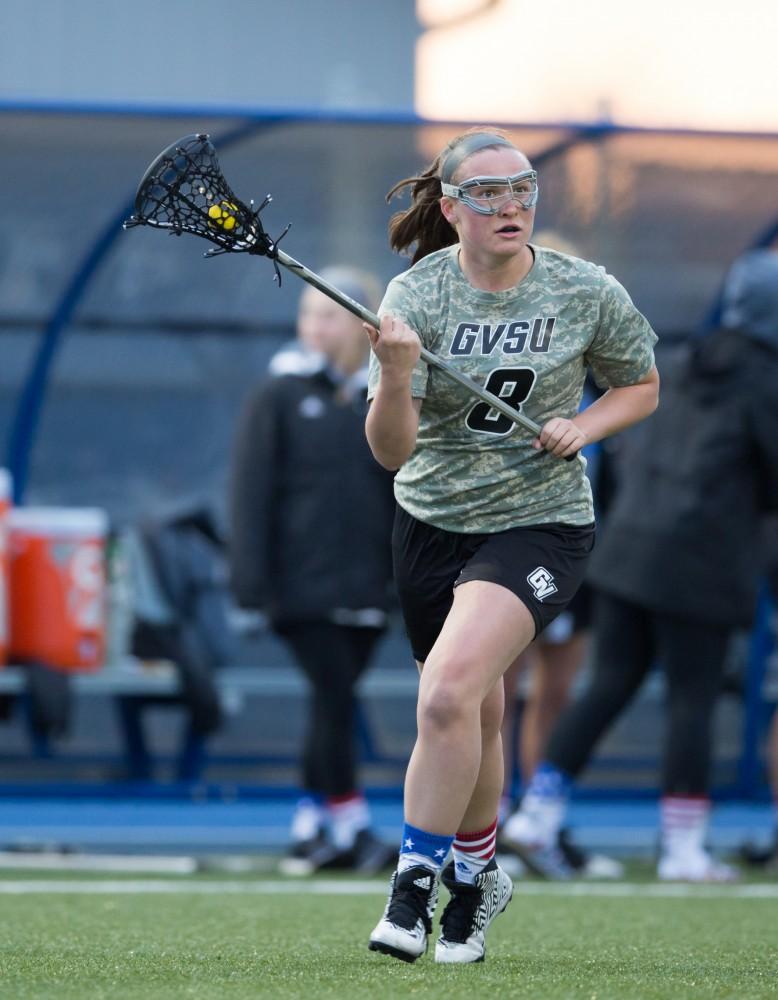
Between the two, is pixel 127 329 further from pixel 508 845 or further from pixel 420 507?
pixel 420 507

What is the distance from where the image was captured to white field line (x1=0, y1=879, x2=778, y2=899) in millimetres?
5742

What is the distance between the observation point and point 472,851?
4008 mm

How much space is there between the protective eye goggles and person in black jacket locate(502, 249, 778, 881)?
2.60 meters

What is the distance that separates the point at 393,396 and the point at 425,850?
846 millimetres

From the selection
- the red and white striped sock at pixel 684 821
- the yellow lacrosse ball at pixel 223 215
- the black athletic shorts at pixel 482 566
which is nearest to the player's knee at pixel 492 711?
the black athletic shorts at pixel 482 566

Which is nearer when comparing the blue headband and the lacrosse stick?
the lacrosse stick

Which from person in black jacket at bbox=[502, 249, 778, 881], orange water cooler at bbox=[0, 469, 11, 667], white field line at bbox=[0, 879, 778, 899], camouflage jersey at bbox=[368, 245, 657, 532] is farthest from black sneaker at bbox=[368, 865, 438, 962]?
orange water cooler at bbox=[0, 469, 11, 667]

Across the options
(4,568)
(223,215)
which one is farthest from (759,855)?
(223,215)

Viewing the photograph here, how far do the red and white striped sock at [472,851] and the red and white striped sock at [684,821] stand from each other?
7.57ft

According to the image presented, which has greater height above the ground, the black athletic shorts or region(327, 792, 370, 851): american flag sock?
the black athletic shorts

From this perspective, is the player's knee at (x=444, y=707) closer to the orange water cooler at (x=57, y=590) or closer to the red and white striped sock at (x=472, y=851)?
the red and white striped sock at (x=472, y=851)

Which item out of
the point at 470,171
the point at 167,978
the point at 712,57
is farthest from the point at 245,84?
the point at 167,978

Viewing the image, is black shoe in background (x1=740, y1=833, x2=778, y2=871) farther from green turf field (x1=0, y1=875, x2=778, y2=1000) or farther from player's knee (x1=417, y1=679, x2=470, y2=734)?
player's knee (x1=417, y1=679, x2=470, y2=734)

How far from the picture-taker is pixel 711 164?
7645mm
